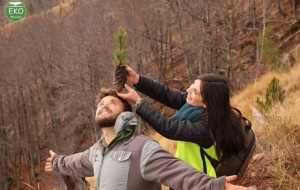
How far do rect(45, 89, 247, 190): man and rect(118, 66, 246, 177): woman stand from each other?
0.49 feet

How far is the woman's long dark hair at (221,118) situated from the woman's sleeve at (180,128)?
6 cm

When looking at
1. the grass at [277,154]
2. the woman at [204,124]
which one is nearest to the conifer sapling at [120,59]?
the woman at [204,124]

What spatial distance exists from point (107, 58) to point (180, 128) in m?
20.2

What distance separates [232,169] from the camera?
2662 mm

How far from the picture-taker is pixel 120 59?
2.95 m

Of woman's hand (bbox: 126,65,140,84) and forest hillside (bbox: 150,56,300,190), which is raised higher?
woman's hand (bbox: 126,65,140,84)

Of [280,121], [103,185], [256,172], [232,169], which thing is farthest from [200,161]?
[280,121]

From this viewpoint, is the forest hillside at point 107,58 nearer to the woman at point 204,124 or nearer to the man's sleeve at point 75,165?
the woman at point 204,124

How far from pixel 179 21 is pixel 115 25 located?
3.69 meters

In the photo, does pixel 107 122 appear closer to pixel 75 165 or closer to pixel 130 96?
pixel 130 96

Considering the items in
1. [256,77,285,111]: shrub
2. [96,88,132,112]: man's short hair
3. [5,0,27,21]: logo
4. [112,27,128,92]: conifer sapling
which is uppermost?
[112,27,128,92]: conifer sapling

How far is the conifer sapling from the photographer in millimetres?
2891

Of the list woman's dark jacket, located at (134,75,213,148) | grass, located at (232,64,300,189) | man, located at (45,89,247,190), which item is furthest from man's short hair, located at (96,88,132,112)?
grass, located at (232,64,300,189)

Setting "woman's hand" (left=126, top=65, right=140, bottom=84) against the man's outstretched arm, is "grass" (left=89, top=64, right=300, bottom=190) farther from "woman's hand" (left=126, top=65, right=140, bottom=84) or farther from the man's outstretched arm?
the man's outstretched arm
